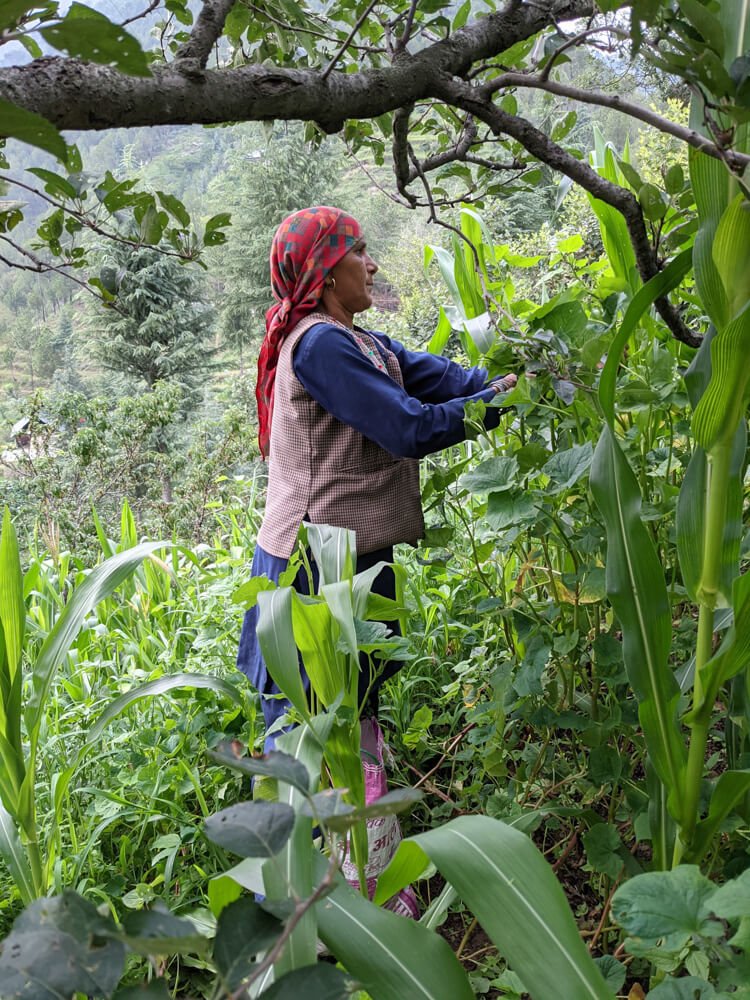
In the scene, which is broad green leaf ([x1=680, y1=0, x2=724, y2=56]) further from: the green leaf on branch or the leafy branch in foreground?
the green leaf on branch

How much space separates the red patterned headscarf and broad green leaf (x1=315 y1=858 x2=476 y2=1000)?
1.21 metres

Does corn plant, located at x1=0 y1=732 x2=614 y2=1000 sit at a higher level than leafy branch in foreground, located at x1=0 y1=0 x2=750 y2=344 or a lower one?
lower

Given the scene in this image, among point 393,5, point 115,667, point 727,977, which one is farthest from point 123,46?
point 115,667

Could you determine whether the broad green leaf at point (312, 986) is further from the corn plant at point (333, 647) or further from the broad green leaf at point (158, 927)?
the corn plant at point (333, 647)

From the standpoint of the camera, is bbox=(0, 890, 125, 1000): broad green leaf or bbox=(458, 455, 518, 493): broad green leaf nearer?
bbox=(0, 890, 125, 1000): broad green leaf

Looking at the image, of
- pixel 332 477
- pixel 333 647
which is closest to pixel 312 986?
pixel 333 647

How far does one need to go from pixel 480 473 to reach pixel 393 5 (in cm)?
74

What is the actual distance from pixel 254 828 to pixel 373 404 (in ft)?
3.89

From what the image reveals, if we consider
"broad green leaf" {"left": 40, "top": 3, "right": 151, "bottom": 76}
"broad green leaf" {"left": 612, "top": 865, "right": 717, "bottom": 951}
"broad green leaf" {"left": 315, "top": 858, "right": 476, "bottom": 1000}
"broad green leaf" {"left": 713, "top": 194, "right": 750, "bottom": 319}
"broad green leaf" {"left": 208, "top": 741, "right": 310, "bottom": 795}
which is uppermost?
"broad green leaf" {"left": 713, "top": 194, "right": 750, "bottom": 319}

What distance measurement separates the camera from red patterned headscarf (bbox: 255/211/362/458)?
162 centimetres

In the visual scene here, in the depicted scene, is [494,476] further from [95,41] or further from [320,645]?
[95,41]

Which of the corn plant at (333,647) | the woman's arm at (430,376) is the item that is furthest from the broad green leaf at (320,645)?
the woman's arm at (430,376)

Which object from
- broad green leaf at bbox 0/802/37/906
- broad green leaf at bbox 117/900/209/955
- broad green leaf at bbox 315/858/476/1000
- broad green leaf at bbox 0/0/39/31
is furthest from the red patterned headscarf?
broad green leaf at bbox 117/900/209/955

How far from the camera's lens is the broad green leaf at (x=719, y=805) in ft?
2.69
